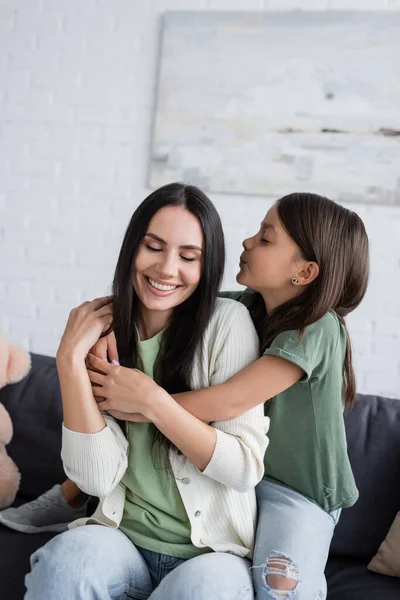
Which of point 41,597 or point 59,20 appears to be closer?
point 41,597

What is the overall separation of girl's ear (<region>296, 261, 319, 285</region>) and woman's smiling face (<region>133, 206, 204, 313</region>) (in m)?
0.25

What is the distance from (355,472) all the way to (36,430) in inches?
35.0

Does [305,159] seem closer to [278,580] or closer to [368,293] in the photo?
[368,293]

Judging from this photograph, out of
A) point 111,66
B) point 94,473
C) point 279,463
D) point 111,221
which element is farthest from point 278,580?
point 111,66

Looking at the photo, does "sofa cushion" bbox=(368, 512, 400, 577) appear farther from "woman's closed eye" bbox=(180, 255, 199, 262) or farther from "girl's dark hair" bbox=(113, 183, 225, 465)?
"woman's closed eye" bbox=(180, 255, 199, 262)

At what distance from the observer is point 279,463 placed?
4.67 feet

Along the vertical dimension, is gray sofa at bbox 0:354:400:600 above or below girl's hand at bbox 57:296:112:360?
below

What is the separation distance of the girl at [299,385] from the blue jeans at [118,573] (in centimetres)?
10

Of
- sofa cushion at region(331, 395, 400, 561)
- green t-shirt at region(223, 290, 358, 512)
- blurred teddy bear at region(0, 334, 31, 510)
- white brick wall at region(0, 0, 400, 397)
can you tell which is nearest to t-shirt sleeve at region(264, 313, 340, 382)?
green t-shirt at region(223, 290, 358, 512)

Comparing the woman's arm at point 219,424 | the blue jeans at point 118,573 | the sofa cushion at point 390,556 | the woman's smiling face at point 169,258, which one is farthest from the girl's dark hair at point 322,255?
the sofa cushion at point 390,556

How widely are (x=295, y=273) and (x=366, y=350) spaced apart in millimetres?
1467

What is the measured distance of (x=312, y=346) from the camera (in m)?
1.31

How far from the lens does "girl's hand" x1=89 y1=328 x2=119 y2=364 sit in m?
1.33

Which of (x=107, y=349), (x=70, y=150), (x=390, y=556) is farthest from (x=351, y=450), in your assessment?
(x=70, y=150)
